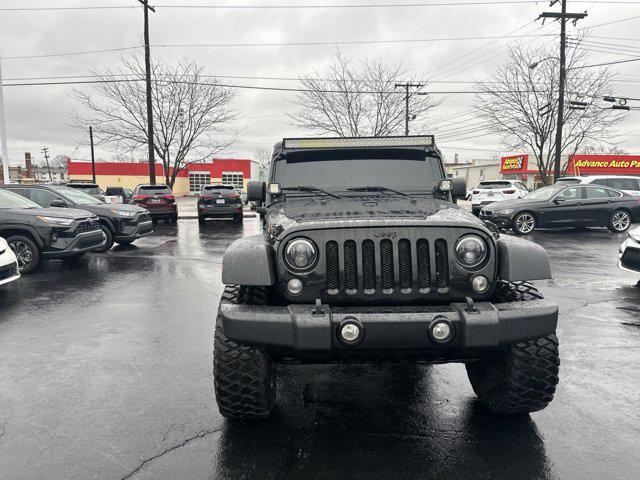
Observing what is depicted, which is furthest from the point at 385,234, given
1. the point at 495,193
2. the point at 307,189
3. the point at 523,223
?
the point at 495,193

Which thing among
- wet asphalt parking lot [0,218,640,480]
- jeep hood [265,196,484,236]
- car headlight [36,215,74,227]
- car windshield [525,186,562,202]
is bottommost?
wet asphalt parking lot [0,218,640,480]

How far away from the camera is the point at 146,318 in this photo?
5.40 meters

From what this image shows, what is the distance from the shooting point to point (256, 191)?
14.5 ft

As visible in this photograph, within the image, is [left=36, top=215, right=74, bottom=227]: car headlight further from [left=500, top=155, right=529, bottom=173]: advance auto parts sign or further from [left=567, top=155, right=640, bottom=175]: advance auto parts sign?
[left=500, top=155, right=529, bottom=173]: advance auto parts sign

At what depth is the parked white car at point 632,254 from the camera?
663 cm

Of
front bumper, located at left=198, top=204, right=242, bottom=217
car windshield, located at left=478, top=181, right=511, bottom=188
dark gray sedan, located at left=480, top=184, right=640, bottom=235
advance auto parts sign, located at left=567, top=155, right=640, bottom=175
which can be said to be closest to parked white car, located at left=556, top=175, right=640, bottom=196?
dark gray sedan, located at left=480, top=184, right=640, bottom=235

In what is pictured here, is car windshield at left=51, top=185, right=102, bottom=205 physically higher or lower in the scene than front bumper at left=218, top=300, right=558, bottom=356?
higher

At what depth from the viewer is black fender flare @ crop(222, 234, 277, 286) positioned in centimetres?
263

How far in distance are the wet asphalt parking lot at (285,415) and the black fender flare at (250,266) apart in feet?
3.28

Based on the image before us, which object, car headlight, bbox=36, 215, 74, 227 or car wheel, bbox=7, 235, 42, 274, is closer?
car wheel, bbox=7, 235, 42, 274

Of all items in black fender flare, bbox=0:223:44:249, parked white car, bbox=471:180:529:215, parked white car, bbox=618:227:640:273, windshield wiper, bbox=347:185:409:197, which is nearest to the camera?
windshield wiper, bbox=347:185:409:197

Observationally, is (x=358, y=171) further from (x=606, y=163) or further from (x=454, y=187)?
(x=606, y=163)

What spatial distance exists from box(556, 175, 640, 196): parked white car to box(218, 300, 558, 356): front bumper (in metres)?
15.1

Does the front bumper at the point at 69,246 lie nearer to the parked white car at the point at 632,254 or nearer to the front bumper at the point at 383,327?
the front bumper at the point at 383,327
